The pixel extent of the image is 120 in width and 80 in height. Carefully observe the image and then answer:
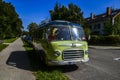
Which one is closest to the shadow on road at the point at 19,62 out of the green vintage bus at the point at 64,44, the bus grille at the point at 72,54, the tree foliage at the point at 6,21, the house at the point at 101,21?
the green vintage bus at the point at 64,44

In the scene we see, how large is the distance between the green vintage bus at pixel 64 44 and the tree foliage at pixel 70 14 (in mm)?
40649

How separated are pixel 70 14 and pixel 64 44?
4311 cm

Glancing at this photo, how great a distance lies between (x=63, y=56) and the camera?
10672 mm

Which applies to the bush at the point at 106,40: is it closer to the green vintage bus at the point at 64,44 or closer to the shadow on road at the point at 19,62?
the shadow on road at the point at 19,62

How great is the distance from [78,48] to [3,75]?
372 centimetres

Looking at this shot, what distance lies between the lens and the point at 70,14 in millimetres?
53344

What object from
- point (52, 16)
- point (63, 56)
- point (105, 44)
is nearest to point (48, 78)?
point (63, 56)

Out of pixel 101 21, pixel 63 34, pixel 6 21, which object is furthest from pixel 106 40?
pixel 6 21

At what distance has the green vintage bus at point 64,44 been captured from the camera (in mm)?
10672

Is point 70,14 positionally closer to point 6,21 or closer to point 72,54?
point 6,21

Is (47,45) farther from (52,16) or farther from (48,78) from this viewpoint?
(52,16)

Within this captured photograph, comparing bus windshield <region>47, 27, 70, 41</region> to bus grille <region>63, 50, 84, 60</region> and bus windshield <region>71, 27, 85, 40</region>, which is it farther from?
bus grille <region>63, 50, 84, 60</region>

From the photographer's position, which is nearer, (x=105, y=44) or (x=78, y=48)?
(x=78, y=48)

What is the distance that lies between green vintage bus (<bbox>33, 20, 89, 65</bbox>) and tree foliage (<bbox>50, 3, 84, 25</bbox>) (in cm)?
4065
